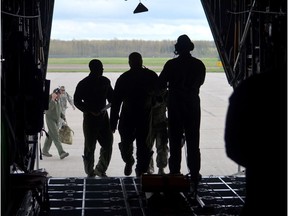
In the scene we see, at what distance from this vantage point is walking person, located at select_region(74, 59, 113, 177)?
7527 millimetres

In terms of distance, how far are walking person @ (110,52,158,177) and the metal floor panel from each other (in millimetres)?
498

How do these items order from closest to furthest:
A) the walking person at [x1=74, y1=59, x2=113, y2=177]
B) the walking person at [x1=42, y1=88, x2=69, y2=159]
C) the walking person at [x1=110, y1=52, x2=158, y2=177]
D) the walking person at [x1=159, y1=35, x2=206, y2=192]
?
the walking person at [x1=159, y1=35, x2=206, y2=192] < the walking person at [x1=110, y1=52, x2=158, y2=177] < the walking person at [x1=74, y1=59, x2=113, y2=177] < the walking person at [x1=42, y1=88, x2=69, y2=159]

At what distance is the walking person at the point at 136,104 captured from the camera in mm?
7023

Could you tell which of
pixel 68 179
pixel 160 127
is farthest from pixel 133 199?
pixel 160 127

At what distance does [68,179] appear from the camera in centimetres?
749

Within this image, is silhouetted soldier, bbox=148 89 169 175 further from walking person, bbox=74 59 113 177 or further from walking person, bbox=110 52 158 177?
walking person, bbox=74 59 113 177

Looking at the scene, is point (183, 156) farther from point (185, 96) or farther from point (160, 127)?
point (185, 96)

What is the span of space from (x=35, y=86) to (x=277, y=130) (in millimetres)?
3762

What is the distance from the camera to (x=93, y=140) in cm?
771

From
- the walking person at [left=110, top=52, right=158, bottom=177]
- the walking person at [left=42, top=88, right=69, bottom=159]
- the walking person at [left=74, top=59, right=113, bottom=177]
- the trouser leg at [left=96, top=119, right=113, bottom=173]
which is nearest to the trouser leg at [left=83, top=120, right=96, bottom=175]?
the walking person at [left=74, top=59, right=113, bottom=177]

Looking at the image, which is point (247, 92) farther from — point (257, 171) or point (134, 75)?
point (134, 75)

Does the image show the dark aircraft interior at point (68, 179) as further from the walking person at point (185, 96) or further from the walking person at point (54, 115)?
the walking person at point (54, 115)

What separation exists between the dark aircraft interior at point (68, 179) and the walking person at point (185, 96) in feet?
1.78

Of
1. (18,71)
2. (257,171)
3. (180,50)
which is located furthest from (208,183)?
(257,171)
